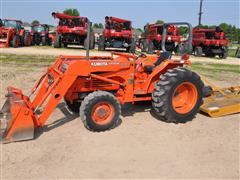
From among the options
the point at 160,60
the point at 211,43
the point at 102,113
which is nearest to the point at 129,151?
the point at 102,113

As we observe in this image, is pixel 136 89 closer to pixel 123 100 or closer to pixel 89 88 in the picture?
pixel 123 100

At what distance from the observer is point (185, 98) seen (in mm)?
6289

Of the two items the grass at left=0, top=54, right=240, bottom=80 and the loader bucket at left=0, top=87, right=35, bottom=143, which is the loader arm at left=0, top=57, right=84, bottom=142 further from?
the grass at left=0, top=54, right=240, bottom=80

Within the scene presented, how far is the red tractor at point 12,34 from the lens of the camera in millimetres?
21703

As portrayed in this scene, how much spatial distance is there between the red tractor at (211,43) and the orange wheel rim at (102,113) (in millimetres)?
19131

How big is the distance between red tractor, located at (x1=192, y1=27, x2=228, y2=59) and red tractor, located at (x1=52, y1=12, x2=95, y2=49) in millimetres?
7787

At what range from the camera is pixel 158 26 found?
23.8 metres

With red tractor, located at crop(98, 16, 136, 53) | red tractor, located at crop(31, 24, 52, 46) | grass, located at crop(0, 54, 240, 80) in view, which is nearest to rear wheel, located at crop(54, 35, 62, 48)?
red tractor, located at crop(98, 16, 136, 53)

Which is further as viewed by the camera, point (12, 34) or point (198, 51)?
point (198, 51)

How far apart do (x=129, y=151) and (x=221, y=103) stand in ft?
9.82

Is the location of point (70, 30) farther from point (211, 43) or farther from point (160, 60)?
point (160, 60)

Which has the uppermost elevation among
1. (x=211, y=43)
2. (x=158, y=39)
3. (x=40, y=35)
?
(x=40, y=35)

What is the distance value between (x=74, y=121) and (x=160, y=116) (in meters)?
1.60

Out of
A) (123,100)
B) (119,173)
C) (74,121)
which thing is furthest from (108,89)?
(119,173)
